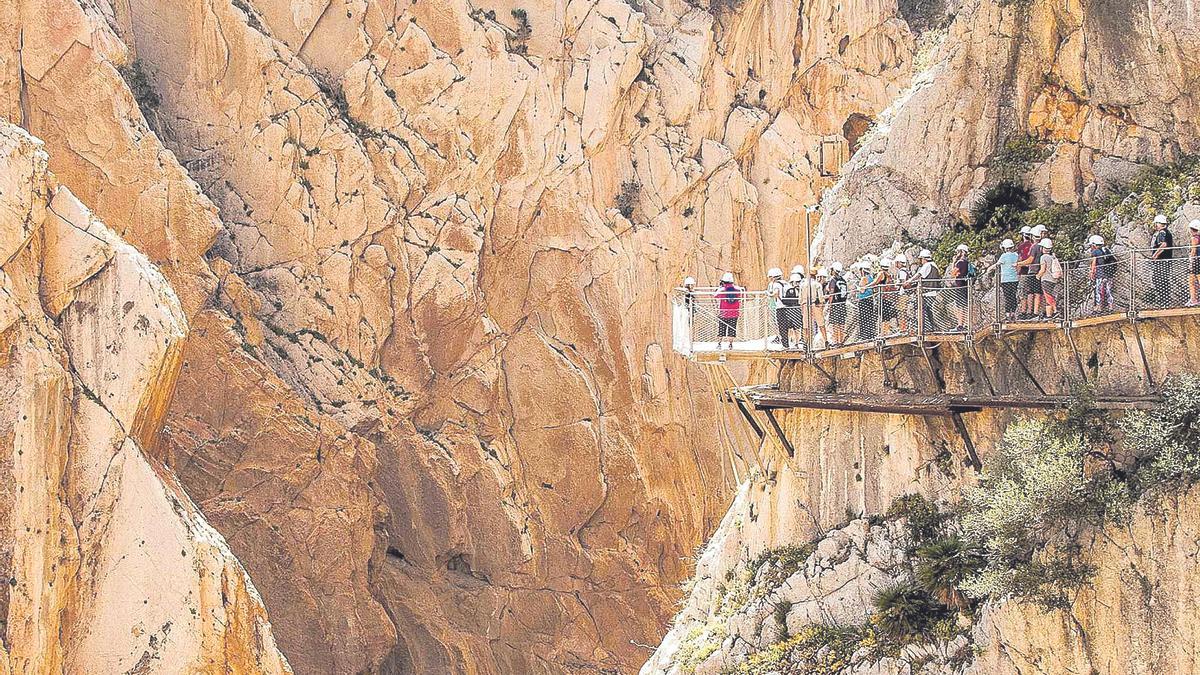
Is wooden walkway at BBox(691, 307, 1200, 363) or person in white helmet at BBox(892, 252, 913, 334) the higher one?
person in white helmet at BBox(892, 252, 913, 334)

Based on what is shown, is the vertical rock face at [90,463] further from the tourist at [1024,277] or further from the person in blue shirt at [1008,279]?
the tourist at [1024,277]

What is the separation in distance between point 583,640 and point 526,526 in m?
3.60

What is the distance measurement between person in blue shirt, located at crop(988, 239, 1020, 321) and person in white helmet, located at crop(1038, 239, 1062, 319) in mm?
401

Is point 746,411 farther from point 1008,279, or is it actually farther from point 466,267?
point 466,267

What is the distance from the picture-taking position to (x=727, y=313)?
861 inches

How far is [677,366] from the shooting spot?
38312 millimetres

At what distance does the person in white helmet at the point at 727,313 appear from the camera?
859 inches

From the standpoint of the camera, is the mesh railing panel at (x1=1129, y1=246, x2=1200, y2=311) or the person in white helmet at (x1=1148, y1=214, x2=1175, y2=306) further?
the person in white helmet at (x1=1148, y1=214, x2=1175, y2=306)

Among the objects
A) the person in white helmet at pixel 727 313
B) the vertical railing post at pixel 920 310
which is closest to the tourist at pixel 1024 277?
the vertical railing post at pixel 920 310

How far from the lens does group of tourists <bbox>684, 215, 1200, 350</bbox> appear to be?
16969mm

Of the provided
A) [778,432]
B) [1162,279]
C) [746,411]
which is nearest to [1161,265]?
[1162,279]

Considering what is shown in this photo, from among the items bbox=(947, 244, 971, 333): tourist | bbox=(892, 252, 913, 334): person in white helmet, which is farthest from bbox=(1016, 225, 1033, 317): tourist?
bbox=(892, 252, 913, 334): person in white helmet

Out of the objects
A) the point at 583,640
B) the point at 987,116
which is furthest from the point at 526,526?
the point at 987,116

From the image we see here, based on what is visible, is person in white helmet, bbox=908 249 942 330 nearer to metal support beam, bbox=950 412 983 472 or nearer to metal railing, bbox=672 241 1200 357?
metal railing, bbox=672 241 1200 357
